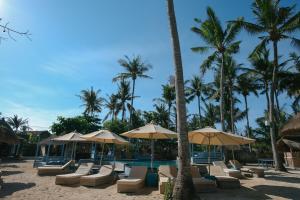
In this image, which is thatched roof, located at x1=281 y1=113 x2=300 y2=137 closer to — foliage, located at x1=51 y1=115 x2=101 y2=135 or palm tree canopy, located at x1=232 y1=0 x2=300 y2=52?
palm tree canopy, located at x1=232 y1=0 x2=300 y2=52

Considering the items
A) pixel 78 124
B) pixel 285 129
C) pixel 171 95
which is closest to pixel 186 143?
pixel 285 129

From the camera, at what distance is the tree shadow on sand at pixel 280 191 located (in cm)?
826

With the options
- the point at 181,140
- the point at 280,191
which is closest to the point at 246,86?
the point at 280,191

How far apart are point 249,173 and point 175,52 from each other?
9052 millimetres

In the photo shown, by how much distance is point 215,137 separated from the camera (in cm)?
1193

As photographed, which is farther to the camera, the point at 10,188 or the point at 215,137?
the point at 215,137

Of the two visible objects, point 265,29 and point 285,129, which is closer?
point 285,129

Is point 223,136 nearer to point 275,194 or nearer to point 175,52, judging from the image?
point 275,194

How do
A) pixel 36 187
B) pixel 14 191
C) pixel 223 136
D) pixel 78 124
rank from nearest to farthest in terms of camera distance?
1. pixel 14 191
2. pixel 36 187
3. pixel 223 136
4. pixel 78 124

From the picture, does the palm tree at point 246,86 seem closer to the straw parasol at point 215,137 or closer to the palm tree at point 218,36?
the palm tree at point 218,36

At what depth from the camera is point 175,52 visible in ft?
27.5

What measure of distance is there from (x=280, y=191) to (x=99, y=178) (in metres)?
7.25

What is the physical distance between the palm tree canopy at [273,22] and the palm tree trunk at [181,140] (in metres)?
12.5

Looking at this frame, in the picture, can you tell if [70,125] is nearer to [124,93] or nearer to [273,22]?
[124,93]
